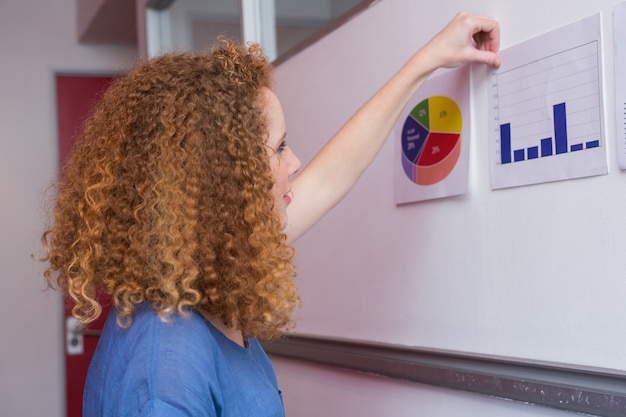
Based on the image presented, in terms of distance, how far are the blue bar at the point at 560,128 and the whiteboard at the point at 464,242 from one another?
2.3 inches

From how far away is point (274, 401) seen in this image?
1.27 meters

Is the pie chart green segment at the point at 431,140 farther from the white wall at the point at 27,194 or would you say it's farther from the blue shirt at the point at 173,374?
the white wall at the point at 27,194

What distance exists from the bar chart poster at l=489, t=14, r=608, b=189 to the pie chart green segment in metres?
0.11

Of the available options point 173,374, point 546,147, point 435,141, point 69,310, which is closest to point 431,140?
point 435,141

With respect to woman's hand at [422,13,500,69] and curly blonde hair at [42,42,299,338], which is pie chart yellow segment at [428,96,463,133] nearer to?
woman's hand at [422,13,500,69]

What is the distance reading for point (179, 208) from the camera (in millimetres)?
1155

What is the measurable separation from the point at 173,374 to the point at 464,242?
27.9 inches

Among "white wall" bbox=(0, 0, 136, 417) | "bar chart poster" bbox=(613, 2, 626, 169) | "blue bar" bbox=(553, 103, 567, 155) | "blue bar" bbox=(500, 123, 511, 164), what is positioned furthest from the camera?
"white wall" bbox=(0, 0, 136, 417)

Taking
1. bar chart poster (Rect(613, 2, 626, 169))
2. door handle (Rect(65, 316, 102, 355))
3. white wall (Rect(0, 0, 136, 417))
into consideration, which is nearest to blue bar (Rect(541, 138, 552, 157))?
bar chart poster (Rect(613, 2, 626, 169))

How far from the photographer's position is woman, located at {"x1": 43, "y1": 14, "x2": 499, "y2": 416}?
1126 mm

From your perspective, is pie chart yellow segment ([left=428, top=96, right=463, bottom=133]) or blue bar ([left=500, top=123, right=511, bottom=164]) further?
pie chart yellow segment ([left=428, top=96, right=463, bottom=133])

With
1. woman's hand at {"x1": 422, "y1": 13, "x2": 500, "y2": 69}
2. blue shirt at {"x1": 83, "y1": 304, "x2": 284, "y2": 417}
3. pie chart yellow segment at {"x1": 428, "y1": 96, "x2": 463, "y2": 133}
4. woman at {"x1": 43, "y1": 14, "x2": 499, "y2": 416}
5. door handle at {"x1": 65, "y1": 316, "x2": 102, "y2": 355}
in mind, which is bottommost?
door handle at {"x1": 65, "y1": 316, "x2": 102, "y2": 355}

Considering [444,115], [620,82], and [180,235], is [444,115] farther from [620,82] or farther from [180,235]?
[180,235]

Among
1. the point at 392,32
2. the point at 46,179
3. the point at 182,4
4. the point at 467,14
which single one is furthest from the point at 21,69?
the point at 467,14
